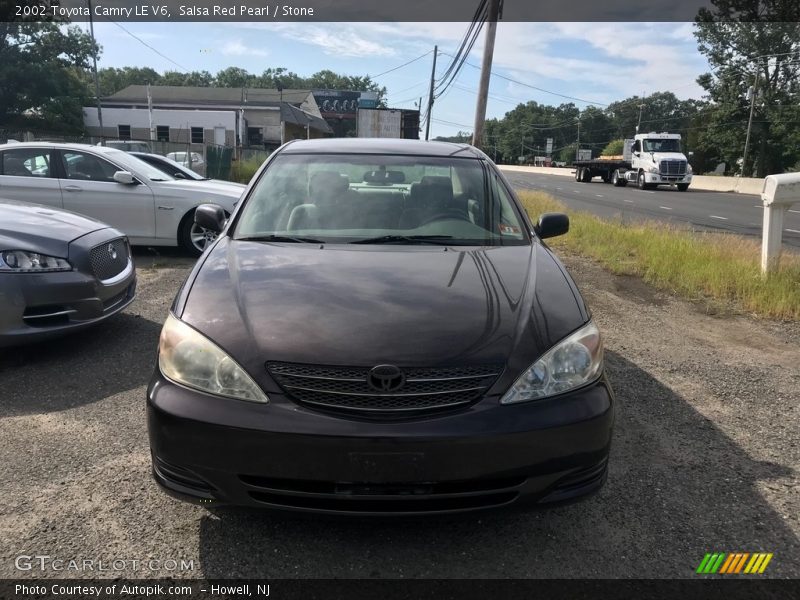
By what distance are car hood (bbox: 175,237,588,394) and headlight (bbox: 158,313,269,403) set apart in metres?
0.04

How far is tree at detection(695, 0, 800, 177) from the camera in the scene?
52888 mm

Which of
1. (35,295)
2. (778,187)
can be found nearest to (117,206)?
(35,295)

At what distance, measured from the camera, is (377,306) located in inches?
99.2

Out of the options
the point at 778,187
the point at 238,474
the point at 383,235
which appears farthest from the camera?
the point at 778,187

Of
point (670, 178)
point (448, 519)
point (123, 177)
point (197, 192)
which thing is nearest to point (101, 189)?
point (123, 177)

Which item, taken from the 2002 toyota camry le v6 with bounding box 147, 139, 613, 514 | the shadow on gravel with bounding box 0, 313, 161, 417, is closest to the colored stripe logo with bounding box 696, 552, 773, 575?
the 2002 toyota camry le v6 with bounding box 147, 139, 613, 514

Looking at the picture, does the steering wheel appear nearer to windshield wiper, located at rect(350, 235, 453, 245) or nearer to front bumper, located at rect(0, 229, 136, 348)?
windshield wiper, located at rect(350, 235, 453, 245)

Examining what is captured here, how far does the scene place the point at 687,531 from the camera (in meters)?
2.63

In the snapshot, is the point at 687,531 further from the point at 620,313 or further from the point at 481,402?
the point at 620,313

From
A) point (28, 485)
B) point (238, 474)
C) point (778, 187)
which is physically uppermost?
point (778, 187)

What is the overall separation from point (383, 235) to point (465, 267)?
627 millimetres

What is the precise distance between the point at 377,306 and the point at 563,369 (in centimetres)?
80

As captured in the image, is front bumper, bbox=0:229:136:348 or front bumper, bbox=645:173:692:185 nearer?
front bumper, bbox=0:229:136:348

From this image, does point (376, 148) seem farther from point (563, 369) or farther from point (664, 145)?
point (664, 145)
